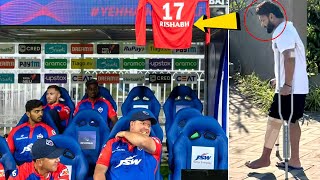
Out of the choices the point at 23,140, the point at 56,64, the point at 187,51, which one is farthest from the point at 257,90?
the point at 23,140

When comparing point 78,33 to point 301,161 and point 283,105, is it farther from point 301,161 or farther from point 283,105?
point 301,161

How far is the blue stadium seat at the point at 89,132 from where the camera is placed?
6.43 m

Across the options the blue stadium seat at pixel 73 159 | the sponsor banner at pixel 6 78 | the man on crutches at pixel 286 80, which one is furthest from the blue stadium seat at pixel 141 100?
the blue stadium seat at pixel 73 159

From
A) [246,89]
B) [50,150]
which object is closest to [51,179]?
[50,150]

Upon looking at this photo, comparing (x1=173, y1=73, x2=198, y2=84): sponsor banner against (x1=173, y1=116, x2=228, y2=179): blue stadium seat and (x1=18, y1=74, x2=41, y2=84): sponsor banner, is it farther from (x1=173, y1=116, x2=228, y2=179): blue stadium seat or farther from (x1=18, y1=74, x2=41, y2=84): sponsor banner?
(x1=173, y1=116, x2=228, y2=179): blue stadium seat

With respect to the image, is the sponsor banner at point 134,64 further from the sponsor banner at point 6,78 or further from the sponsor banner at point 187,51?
the sponsor banner at point 6,78

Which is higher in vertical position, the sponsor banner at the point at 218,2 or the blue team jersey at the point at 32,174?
the sponsor banner at the point at 218,2

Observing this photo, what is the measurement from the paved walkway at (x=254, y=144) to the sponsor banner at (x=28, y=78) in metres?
4.31

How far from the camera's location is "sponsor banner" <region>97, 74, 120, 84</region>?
10.6m

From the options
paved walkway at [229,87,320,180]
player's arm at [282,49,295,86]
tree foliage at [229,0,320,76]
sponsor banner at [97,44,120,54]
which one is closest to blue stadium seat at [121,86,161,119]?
paved walkway at [229,87,320,180]

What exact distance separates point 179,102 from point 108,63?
2.31 m

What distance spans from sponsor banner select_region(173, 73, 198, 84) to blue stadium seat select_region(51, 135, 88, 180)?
5383 mm

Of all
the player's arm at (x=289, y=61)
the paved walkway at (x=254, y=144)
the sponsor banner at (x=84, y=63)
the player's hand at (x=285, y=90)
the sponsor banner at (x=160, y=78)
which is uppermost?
the sponsor banner at (x=84, y=63)

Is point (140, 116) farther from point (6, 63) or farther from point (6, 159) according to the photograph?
point (6, 63)
